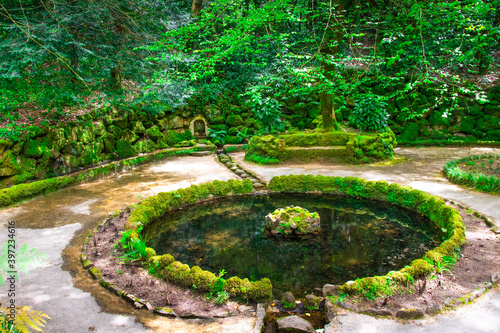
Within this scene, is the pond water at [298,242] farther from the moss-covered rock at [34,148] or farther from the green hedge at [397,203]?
the moss-covered rock at [34,148]

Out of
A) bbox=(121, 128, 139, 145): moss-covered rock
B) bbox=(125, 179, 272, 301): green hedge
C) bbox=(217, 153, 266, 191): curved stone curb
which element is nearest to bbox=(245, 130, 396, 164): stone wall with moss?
bbox=(217, 153, 266, 191): curved stone curb

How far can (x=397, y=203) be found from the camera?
661 centimetres

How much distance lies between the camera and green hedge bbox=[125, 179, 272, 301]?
3352 mm

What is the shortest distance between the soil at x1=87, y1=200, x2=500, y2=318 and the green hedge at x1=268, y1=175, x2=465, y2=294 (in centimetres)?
13

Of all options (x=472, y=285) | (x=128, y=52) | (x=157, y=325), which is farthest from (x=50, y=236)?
(x=128, y=52)

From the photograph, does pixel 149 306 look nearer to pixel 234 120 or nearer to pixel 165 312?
pixel 165 312

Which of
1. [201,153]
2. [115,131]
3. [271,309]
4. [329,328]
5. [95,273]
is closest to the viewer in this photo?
[329,328]

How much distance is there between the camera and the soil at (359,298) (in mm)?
3195

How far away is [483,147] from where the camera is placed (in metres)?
12.7

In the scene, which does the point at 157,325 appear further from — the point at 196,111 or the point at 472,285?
the point at 196,111

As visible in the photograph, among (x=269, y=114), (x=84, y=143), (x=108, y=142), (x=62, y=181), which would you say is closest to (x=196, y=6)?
(x=269, y=114)

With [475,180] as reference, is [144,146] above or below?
above

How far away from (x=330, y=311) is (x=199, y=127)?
12186 mm

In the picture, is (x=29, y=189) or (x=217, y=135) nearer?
(x=29, y=189)
